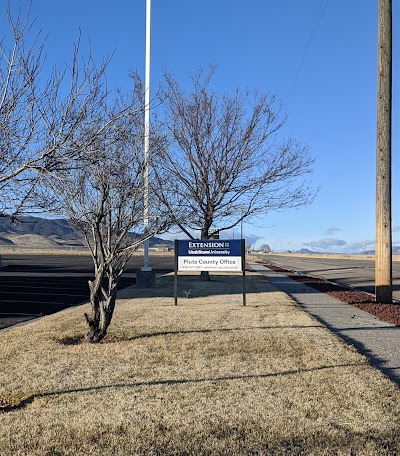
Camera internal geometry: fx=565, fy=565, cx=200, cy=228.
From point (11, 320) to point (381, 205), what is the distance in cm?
935

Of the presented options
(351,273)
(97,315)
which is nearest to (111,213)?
(97,315)

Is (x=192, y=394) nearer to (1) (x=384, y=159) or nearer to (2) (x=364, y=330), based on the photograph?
(2) (x=364, y=330)

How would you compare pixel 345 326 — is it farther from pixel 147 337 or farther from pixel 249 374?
pixel 249 374

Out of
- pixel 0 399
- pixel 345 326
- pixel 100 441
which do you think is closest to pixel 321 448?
pixel 100 441

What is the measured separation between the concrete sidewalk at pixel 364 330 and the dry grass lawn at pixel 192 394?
358 mm

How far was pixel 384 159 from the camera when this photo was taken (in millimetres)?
14594

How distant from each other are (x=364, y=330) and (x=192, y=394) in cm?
583

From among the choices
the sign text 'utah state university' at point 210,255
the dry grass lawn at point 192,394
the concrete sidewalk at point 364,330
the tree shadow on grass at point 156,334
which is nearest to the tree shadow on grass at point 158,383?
the dry grass lawn at point 192,394

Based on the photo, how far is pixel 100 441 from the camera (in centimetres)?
436

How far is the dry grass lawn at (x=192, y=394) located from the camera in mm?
4359

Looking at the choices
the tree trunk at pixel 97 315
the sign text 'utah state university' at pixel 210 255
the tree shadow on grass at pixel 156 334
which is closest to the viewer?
the tree trunk at pixel 97 315

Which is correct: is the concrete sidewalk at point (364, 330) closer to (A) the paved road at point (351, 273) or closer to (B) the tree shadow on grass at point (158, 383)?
(B) the tree shadow on grass at point (158, 383)

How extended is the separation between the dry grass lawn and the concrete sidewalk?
358mm

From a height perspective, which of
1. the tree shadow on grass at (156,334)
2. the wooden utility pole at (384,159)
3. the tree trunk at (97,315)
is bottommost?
the tree shadow on grass at (156,334)
